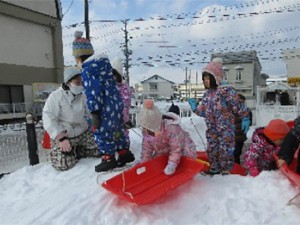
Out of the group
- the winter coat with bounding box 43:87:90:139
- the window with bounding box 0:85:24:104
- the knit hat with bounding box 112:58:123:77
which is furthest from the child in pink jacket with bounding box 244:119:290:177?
the window with bounding box 0:85:24:104

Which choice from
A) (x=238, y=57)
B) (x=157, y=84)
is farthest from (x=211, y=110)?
(x=157, y=84)

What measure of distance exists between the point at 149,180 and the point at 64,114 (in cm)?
155

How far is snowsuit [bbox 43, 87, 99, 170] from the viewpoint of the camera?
365 cm

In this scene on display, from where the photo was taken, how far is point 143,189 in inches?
108

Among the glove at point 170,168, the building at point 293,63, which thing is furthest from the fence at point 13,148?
the building at point 293,63

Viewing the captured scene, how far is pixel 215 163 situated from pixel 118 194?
175 cm

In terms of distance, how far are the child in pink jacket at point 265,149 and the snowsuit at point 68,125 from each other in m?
2.04

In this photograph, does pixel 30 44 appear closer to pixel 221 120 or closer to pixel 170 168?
pixel 221 120

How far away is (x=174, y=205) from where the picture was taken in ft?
8.04

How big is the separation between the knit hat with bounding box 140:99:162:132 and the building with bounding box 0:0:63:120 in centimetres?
1533

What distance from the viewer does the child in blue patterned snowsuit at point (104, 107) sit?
316cm

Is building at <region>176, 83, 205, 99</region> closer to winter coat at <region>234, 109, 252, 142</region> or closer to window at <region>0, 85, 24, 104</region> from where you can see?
window at <region>0, 85, 24, 104</region>

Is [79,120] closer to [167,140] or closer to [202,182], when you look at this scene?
[167,140]

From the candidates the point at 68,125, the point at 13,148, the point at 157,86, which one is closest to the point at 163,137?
the point at 68,125
